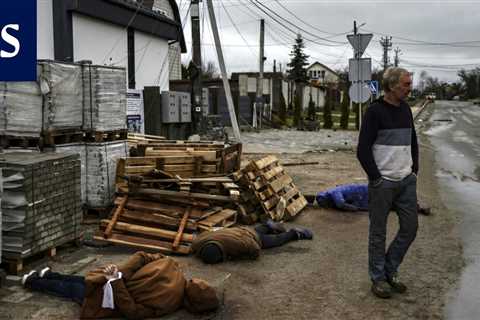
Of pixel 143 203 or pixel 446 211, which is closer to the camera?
pixel 143 203

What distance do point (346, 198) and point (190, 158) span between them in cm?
280

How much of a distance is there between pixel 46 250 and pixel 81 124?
2.40 meters

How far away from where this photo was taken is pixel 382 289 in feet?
17.4

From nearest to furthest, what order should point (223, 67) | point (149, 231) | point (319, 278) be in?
point (319, 278), point (149, 231), point (223, 67)

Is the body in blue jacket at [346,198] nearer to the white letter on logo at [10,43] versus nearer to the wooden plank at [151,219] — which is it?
the wooden plank at [151,219]

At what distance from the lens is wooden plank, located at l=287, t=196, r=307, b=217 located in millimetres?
8828

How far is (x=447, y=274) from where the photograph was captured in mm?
6090

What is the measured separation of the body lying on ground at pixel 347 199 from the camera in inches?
366

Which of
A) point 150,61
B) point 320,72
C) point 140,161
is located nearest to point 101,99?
point 140,161

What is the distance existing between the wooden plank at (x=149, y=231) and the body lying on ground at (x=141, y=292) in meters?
1.82

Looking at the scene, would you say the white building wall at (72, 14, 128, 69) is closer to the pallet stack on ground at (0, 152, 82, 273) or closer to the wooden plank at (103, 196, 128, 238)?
the wooden plank at (103, 196, 128, 238)

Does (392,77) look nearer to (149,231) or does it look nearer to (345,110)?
(149,231)

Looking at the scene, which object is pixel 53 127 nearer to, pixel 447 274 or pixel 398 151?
pixel 398 151

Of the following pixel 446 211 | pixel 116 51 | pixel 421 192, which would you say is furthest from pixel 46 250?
pixel 116 51
